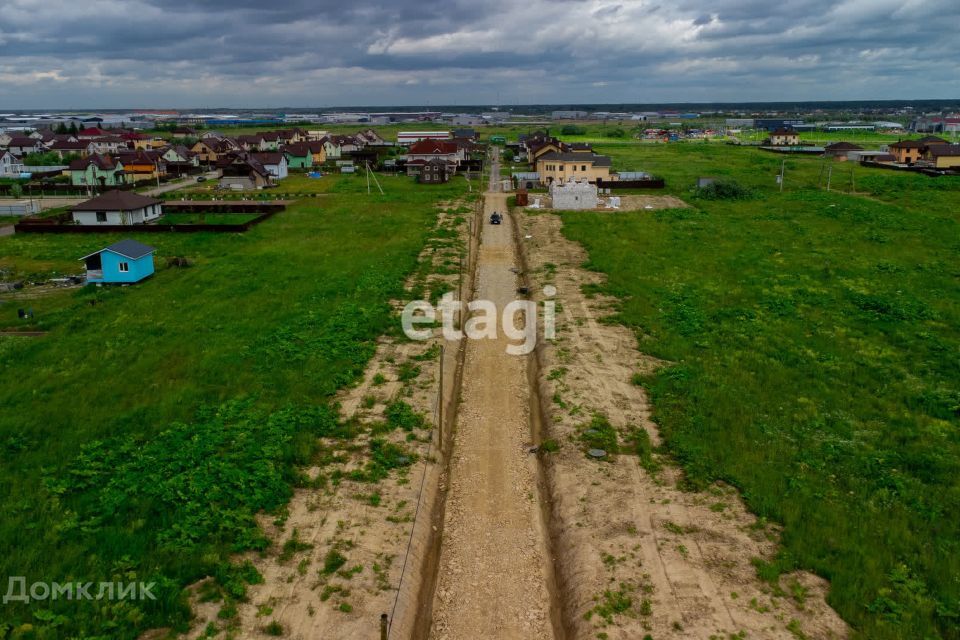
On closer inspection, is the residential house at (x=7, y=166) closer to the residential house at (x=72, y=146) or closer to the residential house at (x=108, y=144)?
the residential house at (x=72, y=146)

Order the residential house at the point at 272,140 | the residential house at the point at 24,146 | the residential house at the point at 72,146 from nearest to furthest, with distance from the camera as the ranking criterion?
the residential house at the point at 24,146, the residential house at the point at 72,146, the residential house at the point at 272,140

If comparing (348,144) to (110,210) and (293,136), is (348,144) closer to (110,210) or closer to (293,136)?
(293,136)

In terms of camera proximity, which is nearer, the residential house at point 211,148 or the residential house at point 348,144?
the residential house at point 211,148

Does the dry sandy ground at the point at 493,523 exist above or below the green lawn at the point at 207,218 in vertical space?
below

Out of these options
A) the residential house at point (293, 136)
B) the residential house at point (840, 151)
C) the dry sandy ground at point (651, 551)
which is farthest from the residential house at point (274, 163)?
the residential house at point (840, 151)

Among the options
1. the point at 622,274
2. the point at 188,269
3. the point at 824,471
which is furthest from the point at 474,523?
the point at 188,269

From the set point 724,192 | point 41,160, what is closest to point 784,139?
point 724,192

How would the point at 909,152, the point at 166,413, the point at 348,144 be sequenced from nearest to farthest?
1. the point at 166,413
2. the point at 909,152
3. the point at 348,144

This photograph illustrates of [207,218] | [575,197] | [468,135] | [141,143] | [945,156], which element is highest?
[468,135]
